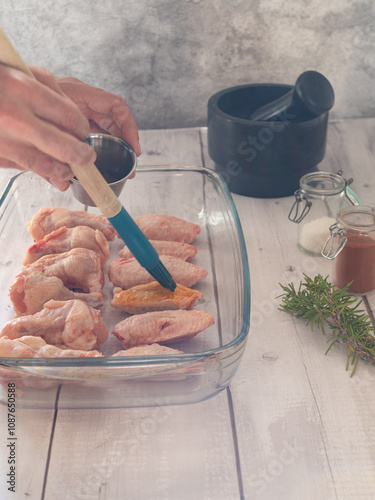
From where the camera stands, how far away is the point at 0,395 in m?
0.99

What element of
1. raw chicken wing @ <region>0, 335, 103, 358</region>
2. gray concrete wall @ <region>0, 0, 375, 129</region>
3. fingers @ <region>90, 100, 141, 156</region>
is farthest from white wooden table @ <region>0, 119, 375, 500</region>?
gray concrete wall @ <region>0, 0, 375, 129</region>

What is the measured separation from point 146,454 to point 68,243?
0.53 metres

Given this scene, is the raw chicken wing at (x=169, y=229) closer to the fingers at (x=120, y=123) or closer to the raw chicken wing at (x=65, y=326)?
the fingers at (x=120, y=123)

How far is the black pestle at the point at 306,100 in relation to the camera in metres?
1.50

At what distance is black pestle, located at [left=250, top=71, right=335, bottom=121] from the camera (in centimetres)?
150

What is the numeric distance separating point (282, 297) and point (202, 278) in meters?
0.18

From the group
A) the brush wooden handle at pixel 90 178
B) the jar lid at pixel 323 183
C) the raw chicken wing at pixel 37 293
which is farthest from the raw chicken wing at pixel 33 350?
the jar lid at pixel 323 183

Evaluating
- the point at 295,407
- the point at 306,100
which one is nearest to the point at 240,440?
the point at 295,407

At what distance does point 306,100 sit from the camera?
1.50 meters

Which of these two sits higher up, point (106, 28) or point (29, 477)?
point (106, 28)

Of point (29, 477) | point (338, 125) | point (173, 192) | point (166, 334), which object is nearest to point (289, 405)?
point (166, 334)

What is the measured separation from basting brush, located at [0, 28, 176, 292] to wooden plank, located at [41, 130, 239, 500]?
272mm

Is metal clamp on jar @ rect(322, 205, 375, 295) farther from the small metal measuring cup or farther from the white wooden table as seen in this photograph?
the small metal measuring cup

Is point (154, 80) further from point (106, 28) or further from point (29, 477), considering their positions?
point (29, 477)
